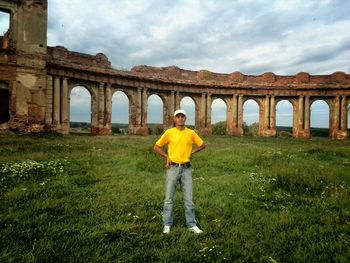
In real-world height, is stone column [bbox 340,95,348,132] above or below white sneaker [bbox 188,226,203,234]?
above

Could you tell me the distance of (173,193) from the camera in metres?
4.31

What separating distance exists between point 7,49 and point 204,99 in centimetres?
1985

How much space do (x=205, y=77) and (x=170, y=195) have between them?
29.4 metres

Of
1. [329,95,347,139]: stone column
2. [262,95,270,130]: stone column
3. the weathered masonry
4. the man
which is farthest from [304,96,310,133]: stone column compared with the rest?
the man

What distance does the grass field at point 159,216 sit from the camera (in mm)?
3383

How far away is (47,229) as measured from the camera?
153 inches

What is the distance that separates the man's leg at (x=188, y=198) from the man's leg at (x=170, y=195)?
0.14 meters

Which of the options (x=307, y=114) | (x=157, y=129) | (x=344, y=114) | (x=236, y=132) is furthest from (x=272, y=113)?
(x=157, y=129)

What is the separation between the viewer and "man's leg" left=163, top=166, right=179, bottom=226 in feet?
13.8

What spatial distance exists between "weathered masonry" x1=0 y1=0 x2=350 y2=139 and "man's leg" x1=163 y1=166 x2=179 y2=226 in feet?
57.8

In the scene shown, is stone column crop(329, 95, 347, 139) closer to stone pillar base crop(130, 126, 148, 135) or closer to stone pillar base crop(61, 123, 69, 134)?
stone pillar base crop(130, 126, 148, 135)

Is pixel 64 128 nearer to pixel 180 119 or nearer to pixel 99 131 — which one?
pixel 99 131

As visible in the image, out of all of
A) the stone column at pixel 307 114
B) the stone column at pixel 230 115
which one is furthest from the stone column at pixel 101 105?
the stone column at pixel 307 114

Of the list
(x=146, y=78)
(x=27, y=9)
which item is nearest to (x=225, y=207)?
(x=27, y=9)
